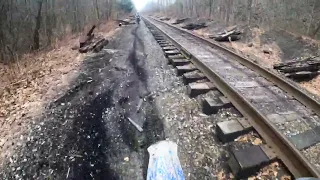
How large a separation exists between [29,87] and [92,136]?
3522mm

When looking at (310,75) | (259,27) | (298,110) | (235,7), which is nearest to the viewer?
(298,110)

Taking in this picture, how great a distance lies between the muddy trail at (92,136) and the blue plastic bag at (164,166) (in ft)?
1.12

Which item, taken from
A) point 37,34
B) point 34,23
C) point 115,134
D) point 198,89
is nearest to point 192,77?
point 198,89

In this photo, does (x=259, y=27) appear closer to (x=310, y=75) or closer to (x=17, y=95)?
(x=310, y=75)

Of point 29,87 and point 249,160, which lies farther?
point 29,87

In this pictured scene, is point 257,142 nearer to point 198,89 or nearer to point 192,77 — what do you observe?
point 198,89

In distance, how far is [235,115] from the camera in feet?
13.7

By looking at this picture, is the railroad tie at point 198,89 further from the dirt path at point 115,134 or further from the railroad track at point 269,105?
the dirt path at point 115,134

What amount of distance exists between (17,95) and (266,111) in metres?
5.91

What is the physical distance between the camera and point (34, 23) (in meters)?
13.6

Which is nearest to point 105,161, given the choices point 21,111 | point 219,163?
point 219,163

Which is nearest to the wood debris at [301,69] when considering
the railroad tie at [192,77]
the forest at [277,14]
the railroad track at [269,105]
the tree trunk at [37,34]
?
the railroad track at [269,105]

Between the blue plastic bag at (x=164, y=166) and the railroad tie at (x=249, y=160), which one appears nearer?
the blue plastic bag at (x=164, y=166)

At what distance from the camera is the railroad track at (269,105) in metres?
3.12
